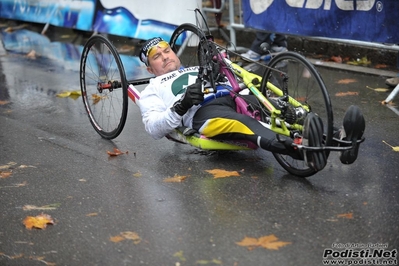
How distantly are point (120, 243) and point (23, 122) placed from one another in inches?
129

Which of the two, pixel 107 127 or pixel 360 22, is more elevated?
pixel 360 22

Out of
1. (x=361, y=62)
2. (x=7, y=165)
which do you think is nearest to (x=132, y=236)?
(x=7, y=165)

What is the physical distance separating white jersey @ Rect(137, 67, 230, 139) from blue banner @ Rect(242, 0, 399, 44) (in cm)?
268

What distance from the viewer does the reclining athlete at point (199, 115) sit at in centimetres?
466

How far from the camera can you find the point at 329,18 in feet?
26.8

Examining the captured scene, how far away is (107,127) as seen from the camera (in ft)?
22.3

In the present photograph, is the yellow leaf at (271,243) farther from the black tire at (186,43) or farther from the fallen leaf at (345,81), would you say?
the fallen leaf at (345,81)

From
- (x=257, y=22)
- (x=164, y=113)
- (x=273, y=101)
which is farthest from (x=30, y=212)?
(x=257, y=22)

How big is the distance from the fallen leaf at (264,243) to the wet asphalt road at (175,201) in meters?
0.04

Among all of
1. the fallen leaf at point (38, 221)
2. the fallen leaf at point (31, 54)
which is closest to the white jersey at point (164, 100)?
the fallen leaf at point (38, 221)

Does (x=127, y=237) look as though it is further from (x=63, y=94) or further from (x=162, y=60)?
(x=63, y=94)

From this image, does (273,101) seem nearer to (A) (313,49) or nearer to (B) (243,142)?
(B) (243,142)

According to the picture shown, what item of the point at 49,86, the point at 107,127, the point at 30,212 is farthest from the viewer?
the point at 49,86

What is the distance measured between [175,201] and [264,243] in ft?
3.05
